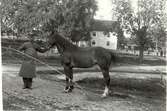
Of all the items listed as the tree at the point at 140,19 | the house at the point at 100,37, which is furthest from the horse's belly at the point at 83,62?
the tree at the point at 140,19

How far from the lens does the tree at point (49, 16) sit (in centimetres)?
577

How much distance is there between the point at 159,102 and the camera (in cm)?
530

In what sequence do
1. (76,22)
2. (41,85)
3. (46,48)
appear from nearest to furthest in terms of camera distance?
(46,48) → (41,85) → (76,22)

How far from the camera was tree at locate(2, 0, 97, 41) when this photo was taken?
18.9 ft

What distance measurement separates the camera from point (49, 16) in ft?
29.2

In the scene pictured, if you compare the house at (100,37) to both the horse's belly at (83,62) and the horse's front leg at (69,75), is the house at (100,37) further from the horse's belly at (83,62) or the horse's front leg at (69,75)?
the horse's front leg at (69,75)

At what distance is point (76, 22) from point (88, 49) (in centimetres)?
456

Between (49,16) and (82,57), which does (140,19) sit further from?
(82,57)

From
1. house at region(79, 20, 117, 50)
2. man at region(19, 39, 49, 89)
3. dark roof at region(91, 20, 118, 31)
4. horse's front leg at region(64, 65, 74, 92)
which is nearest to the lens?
man at region(19, 39, 49, 89)

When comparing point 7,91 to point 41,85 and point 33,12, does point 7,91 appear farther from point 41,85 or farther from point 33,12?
point 33,12

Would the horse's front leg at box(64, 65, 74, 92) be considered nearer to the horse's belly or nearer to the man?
the horse's belly

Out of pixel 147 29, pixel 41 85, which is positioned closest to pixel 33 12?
pixel 41 85

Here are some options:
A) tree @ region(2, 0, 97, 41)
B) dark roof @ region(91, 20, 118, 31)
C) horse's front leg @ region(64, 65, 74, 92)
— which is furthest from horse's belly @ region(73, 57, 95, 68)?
dark roof @ region(91, 20, 118, 31)

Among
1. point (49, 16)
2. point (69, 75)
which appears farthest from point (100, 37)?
point (49, 16)
